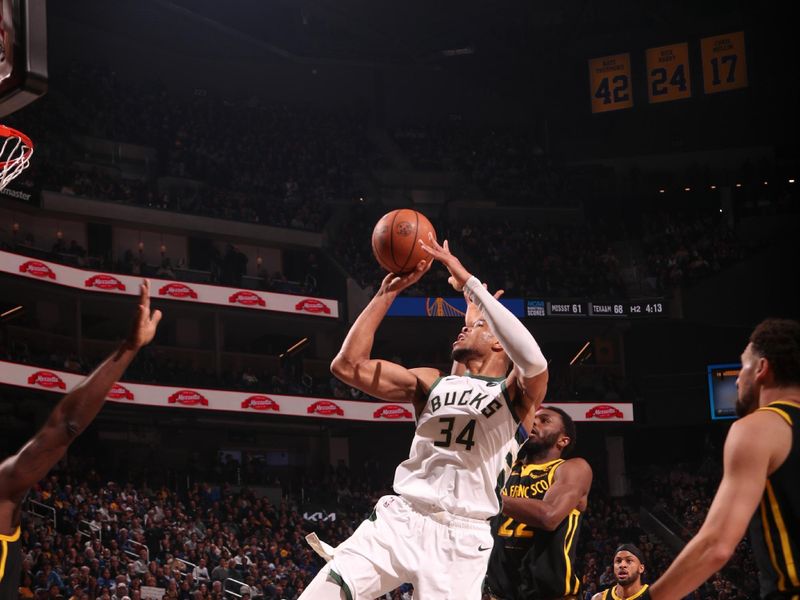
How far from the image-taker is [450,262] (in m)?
5.80

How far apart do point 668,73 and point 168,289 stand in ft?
70.6

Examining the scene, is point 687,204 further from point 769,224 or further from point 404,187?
point 404,187

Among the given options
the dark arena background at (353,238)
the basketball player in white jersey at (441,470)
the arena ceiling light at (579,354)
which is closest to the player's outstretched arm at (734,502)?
the basketball player in white jersey at (441,470)

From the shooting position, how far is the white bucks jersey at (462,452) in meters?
5.64

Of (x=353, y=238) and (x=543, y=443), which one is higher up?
(x=353, y=238)

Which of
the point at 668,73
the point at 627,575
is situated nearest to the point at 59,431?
the point at 627,575

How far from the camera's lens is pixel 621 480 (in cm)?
3434

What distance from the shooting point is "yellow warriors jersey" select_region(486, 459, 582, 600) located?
673 centimetres

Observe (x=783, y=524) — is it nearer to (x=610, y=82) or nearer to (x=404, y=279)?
(x=404, y=279)

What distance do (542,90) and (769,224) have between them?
10825 millimetres

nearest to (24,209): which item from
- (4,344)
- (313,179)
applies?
(4,344)

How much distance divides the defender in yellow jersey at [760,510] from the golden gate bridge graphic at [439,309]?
2841 cm

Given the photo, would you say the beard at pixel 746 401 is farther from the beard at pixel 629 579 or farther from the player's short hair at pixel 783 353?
the beard at pixel 629 579

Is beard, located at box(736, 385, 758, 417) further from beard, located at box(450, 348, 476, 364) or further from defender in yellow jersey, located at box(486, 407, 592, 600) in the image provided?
defender in yellow jersey, located at box(486, 407, 592, 600)
